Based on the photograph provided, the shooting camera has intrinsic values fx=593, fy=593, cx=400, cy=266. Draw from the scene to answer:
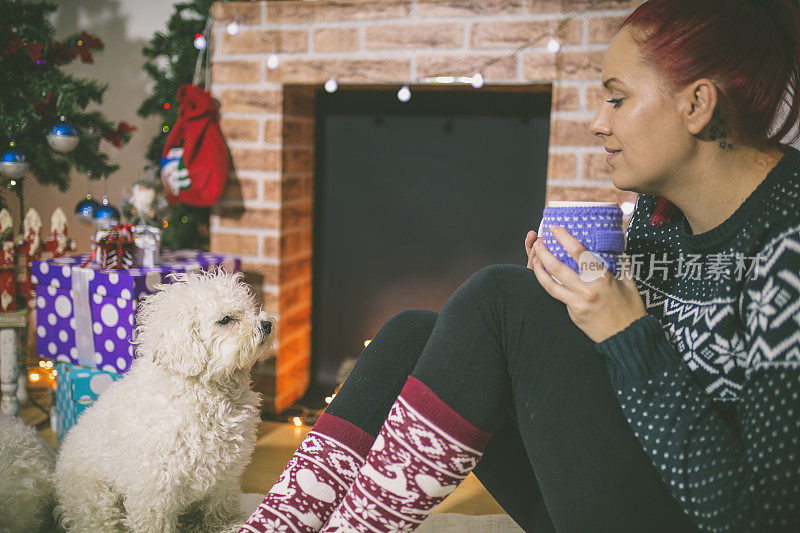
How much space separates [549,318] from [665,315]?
25 cm

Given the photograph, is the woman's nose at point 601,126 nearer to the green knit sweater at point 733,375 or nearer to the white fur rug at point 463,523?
the green knit sweater at point 733,375

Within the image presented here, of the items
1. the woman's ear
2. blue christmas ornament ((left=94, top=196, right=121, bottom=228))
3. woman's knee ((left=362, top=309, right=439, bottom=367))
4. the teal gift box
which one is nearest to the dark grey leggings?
woman's knee ((left=362, top=309, right=439, bottom=367))

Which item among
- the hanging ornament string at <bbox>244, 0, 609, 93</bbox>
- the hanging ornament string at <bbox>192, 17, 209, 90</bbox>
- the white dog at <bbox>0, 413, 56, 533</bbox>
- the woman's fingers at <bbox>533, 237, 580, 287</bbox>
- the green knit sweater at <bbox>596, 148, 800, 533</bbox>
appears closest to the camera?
the green knit sweater at <bbox>596, 148, 800, 533</bbox>

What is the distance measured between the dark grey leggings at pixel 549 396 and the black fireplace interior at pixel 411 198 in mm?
1310

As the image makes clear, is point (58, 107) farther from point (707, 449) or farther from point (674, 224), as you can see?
point (707, 449)

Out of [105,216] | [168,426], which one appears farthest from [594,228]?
[105,216]

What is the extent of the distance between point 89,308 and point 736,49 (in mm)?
1565

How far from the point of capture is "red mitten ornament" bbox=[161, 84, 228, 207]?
1.92 meters

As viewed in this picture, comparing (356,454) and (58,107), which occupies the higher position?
(58,107)

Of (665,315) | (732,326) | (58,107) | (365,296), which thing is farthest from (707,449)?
(58,107)

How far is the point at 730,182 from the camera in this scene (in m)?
0.80

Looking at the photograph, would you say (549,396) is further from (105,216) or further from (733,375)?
(105,216)

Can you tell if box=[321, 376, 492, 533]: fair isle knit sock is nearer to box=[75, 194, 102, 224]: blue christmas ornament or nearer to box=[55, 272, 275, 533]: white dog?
box=[55, 272, 275, 533]: white dog

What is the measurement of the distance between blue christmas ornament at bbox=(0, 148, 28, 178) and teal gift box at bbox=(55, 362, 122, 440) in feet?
1.99
